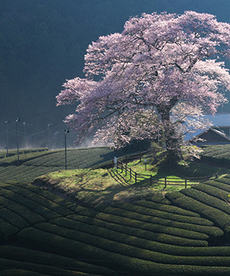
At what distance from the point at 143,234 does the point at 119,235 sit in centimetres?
113

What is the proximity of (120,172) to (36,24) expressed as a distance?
13814cm

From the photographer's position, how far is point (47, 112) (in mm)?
132000

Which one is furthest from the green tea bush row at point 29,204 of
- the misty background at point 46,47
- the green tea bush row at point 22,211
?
the misty background at point 46,47

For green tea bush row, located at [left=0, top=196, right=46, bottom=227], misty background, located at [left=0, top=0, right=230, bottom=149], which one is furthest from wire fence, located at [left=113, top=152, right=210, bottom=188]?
misty background, located at [left=0, top=0, right=230, bottom=149]

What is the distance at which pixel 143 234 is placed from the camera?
1252 cm

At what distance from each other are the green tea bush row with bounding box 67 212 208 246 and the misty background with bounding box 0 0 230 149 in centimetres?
10687

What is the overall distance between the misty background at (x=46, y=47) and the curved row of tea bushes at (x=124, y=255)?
10760cm

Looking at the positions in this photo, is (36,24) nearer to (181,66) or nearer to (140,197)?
(181,66)

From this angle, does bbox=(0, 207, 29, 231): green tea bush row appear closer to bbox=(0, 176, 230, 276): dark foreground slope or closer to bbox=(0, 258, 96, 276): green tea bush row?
bbox=(0, 176, 230, 276): dark foreground slope

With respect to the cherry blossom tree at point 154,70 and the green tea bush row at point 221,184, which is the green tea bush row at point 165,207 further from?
the cherry blossom tree at point 154,70

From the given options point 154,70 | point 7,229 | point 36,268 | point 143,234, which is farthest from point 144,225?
point 154,70

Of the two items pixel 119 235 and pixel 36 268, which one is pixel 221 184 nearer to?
pixel 119 235

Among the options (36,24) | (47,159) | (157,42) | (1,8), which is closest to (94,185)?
(157,42)

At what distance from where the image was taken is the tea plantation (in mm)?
10531
